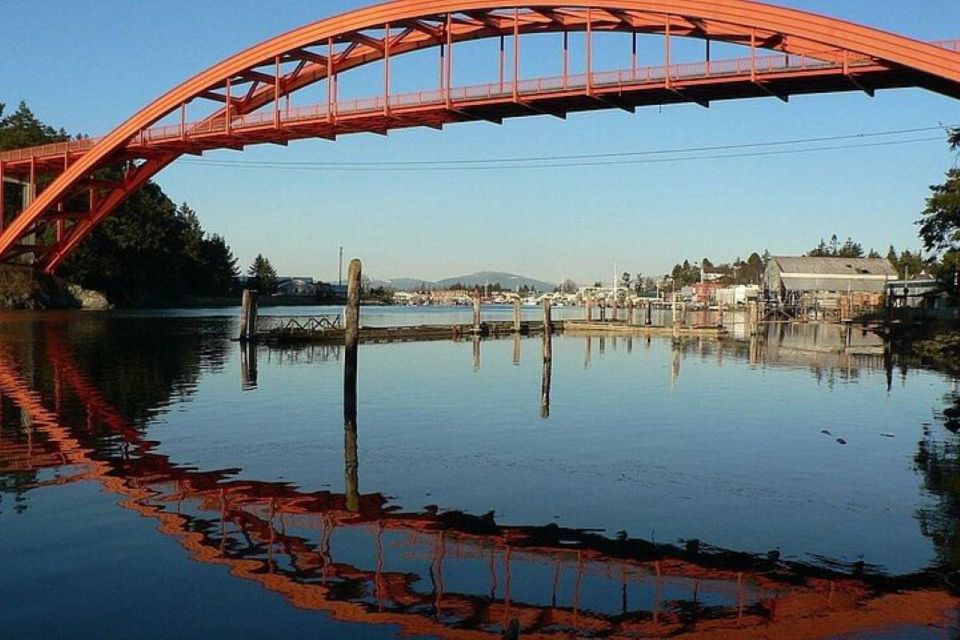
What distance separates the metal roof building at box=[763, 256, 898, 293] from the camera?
97.0 meters

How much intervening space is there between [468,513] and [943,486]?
25.2ft

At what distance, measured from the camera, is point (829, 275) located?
9869cm

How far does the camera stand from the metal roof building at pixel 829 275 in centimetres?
9700

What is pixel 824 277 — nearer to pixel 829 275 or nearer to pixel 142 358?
pixel 829 275

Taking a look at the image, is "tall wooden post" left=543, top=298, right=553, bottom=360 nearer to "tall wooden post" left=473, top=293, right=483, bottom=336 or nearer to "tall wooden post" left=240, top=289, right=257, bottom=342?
"tall wooden post" left=473, top=293, right=483, bottom=336

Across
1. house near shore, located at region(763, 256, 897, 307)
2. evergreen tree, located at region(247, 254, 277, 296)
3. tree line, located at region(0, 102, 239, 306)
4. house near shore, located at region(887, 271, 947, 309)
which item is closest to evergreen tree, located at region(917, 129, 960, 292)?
house near shore, located at region(887, 271, 947, 309)

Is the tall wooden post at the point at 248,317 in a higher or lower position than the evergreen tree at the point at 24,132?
lower

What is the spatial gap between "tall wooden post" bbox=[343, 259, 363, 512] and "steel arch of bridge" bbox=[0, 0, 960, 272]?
11255 millimetres

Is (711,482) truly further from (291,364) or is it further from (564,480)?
(291,364)

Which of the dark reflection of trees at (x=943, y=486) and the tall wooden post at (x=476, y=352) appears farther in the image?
the tall wooden post at (x=476, y=352)

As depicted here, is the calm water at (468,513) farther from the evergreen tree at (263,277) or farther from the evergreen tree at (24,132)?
the evergreen tree at (263,277)

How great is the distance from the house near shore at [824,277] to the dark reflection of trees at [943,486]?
256 feet

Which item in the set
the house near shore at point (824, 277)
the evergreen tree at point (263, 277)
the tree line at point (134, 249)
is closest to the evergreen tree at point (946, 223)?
the house near shore at point (824, 277)

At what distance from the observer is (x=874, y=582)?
376 inches
